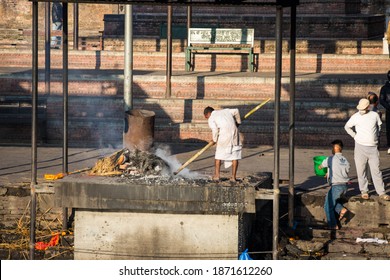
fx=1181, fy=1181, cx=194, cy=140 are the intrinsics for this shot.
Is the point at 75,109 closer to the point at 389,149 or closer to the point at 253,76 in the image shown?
the point at 253,76

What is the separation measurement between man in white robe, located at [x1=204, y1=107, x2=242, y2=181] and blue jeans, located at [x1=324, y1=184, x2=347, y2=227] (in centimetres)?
152

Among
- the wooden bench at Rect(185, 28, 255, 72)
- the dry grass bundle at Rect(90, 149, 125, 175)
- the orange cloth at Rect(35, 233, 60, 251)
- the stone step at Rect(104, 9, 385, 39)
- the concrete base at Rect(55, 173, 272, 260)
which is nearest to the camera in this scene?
the concrete base at Rect(55, 173, 272, 260)

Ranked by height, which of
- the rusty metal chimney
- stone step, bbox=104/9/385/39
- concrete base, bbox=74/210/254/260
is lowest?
concrete base, bbox=74/210/254/260

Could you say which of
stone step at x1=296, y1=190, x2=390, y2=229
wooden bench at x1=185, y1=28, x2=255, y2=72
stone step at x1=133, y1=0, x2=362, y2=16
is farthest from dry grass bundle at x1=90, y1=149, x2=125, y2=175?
stone step at x1=133, y1=0, x2=362, y2=16

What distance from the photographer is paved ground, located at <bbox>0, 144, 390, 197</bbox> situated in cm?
1803

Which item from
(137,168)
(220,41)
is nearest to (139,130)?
(137,168)

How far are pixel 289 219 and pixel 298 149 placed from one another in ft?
18.5

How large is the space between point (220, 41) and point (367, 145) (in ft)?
37.0

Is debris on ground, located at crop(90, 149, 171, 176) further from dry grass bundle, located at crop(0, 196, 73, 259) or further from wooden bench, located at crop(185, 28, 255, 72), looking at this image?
wooden bench, located at crop(185, 28, 255, 72)

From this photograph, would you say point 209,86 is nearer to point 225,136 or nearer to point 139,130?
point 139,130

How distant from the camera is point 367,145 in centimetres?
→ 1670

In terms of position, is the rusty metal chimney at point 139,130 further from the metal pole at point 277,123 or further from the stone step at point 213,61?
the stone step at point 213,61

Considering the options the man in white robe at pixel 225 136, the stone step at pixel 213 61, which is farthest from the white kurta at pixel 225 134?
the stone step at pixel 213 61

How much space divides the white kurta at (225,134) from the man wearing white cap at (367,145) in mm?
1861
